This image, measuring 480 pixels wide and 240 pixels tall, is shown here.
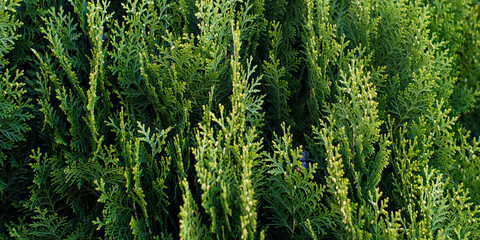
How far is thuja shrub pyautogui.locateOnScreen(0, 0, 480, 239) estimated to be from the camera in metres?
2.77

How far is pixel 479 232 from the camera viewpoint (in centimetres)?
308

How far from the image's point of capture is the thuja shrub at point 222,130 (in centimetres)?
277

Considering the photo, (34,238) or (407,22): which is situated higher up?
(407,22)

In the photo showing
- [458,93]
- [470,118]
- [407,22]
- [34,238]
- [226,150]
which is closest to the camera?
[226,150]

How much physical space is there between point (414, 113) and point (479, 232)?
106cm

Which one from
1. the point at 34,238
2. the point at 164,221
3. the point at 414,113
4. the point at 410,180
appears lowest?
the point at 34,238

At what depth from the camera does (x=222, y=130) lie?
2.96 metres

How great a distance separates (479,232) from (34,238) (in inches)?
142

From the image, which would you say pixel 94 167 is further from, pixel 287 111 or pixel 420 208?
pixel 420 208

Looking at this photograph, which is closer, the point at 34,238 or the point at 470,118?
the point at 34,238

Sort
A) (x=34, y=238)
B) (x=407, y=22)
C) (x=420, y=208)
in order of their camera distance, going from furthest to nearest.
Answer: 1. (x=407, y=22)
2. (x=34, y=238)
3. (x=420, y=208)

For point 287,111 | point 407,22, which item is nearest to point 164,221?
point 287,111

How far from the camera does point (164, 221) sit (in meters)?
3.04

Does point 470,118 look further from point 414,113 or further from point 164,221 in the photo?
point 164,221
